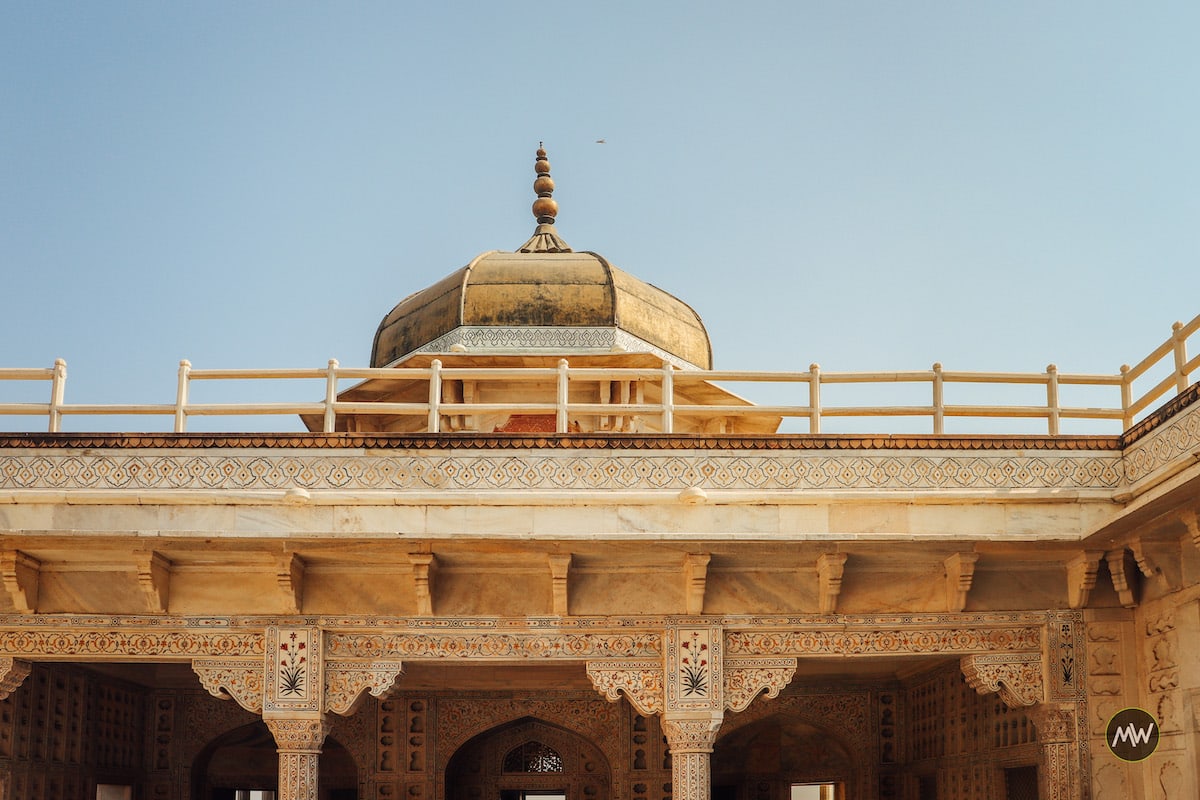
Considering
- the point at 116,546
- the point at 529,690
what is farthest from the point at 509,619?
the point at 529,690

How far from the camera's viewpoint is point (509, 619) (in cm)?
967

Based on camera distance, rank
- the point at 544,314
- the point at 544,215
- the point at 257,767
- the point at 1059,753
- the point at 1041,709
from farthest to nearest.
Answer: the point at 544,215 < the point at 257,767 < the point at 544,314 < the point at 1041,709 < the point at 1059,753

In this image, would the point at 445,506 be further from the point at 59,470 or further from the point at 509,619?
the point at 59,470

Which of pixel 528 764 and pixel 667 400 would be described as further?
pixel 528 764

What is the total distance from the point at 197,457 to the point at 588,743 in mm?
5372

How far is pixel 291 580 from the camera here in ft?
30.9

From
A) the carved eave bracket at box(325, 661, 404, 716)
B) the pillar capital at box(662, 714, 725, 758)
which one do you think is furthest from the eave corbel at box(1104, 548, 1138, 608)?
the carved eave bracket at box(325, 661, 404, 716)

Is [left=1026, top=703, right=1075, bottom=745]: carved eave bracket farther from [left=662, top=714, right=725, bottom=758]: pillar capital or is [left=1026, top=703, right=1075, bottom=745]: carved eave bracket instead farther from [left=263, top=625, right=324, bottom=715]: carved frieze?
[left=263, top=625, right=324, bottom=715]: carved frieze

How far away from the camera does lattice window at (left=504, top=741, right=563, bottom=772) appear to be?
13.4 meters

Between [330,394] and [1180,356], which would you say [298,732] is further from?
[1180,356]

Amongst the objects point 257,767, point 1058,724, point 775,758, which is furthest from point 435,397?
point 775,758

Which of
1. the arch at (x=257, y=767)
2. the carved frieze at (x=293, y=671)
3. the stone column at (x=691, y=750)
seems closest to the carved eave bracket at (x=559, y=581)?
the stone column at (x=691, y=750)

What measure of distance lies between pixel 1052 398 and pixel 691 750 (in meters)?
3.37

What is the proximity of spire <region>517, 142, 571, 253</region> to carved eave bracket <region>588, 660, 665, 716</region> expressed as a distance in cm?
583
